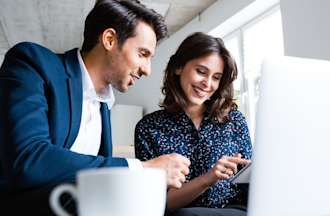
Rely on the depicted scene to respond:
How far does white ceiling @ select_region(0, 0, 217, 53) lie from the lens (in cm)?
422

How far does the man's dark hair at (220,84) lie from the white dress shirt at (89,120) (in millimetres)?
447

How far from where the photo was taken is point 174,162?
0.84 m

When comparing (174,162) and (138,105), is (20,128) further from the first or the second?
(138,105)

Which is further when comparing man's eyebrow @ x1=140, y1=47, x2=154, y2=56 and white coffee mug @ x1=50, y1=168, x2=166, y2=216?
man's eyebrow @ x1=140, y1=47, x2=154, y2=56

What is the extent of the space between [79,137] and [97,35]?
384 millimetres

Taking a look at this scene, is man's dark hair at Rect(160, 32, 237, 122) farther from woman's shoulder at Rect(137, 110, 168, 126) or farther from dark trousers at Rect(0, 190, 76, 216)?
dark trousers at Rect(0, 190, 76, 216)

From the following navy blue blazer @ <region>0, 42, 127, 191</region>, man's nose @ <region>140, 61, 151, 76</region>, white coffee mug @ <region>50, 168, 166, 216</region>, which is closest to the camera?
white coffee mug @ <region>50, 168, 166, 216</region>

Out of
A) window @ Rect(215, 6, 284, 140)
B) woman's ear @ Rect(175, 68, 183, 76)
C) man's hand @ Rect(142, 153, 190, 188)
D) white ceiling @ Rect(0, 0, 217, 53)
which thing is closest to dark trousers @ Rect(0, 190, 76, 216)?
man's hand @ Rect(142, 153, 190, 188)

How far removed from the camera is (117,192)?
1.54 ft

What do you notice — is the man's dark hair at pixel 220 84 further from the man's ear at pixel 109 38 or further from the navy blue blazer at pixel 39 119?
the navy blue blazer at pixel 39 119

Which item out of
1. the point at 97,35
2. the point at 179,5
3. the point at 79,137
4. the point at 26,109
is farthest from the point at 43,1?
the point at 26,109

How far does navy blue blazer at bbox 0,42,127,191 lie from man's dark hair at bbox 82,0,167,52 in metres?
0.23

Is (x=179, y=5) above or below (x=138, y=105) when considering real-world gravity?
above

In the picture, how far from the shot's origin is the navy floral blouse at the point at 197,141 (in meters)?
1.58
